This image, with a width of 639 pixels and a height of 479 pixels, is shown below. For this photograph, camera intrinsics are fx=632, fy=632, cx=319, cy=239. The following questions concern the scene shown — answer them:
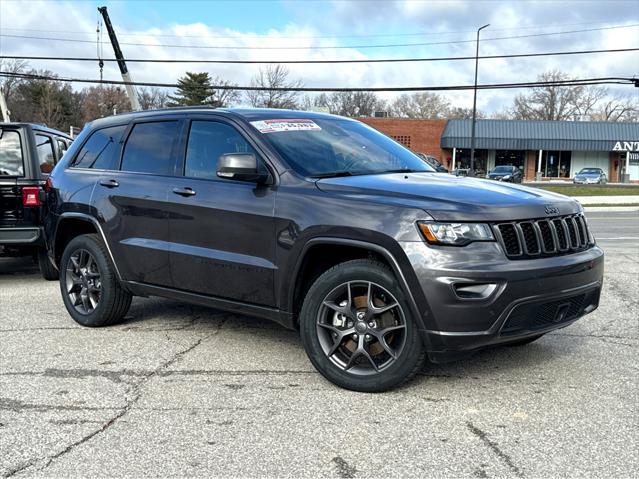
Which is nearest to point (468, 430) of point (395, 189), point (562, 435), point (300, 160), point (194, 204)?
point (562, 435)

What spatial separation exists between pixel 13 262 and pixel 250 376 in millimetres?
7141

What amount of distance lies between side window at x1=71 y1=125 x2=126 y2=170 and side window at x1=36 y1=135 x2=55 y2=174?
2315 mm

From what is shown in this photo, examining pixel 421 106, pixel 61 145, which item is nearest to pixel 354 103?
pixel 421 106

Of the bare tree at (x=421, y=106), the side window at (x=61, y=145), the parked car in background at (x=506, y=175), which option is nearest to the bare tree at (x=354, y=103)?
the bare tree at (x=421, y=106)

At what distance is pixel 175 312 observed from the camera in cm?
630

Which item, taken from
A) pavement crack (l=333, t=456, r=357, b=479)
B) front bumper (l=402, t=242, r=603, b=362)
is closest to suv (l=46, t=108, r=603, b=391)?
front bumper (l=402, t=242, r=603, b=362)

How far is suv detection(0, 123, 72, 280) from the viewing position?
7426 millimetres

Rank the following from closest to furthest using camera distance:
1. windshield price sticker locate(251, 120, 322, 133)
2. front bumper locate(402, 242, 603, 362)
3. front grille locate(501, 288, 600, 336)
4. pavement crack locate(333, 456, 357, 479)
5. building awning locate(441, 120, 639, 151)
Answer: pavement crack locate(333, 456, 357, 479) < front bumper locate(402, 242, 603, 362) < front grille locate(501, 288, 600, 336) < windshield price sticker locate(251, 120, 322, 133) < building awning locate(441, 120, 639, 151)

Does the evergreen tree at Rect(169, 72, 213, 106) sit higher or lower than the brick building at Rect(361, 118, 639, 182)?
higher

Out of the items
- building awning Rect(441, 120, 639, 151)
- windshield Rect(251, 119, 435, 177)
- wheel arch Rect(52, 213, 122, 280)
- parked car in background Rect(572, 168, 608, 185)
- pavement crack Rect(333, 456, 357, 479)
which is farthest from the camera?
building awning Rect(441, 120, 639, 151)

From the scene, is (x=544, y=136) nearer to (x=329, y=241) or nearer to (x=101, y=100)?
(x=329, y=241)

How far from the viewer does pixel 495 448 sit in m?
3.24

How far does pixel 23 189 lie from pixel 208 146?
373cm

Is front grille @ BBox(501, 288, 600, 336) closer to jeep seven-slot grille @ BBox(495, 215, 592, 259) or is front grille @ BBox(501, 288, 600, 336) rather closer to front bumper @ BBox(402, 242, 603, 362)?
front bumper @ BBox(402, 242, 603, 362)
